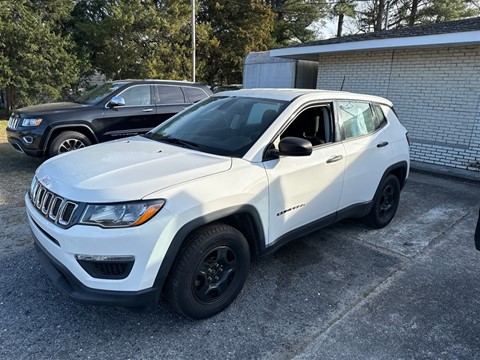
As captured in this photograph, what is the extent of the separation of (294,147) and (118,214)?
141 centimetres

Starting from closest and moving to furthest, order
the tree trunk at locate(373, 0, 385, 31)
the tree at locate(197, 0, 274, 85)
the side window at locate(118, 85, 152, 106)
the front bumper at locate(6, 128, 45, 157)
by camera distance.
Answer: the front bumper at locate(6, 128, 45, 157) < the side window at locate(118, 85, 152, 106) < the tree at locate(197, 0, 274, 85) < the tree trunk at locate(373, 0, 385, 31)

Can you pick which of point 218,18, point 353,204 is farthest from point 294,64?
point 218,18

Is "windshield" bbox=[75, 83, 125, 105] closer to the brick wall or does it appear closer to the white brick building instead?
the white brick building

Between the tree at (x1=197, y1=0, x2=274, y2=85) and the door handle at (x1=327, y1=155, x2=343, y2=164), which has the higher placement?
the tree at (x1=197, y1=0, x2=274, y2=85)

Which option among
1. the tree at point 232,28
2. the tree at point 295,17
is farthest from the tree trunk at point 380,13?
the tree at point 232,28

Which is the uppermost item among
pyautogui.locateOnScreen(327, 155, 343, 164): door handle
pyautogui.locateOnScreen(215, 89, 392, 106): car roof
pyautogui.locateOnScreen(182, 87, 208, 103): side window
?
pyautogui.locateOnScreen(215, 89, 392, 106): car roof

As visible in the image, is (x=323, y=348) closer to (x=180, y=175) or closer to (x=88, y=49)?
(x=180, y=175)

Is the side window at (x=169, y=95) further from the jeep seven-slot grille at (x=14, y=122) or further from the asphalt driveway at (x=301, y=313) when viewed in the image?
the asphalt driveway at (x=301, y=313)

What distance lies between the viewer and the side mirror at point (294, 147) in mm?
2762

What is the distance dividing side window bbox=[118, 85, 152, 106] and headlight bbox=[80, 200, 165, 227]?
5243mm

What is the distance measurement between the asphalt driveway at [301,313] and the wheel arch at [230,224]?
49 cm

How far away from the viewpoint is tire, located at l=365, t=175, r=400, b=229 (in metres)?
4.21

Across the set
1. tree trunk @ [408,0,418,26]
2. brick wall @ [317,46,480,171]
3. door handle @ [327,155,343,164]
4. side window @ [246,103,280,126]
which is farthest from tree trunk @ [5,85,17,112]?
tree trunk @ [408,0,418,26]

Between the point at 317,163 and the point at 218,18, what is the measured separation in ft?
72.6
